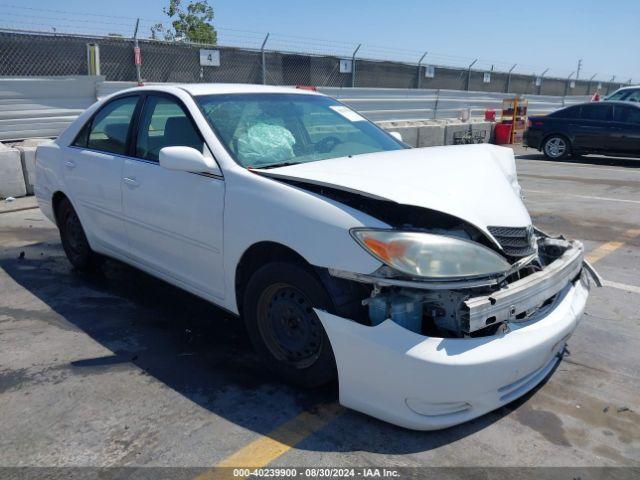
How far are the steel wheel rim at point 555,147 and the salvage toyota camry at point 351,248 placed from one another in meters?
11.3

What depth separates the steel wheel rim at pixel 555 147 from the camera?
14.1m

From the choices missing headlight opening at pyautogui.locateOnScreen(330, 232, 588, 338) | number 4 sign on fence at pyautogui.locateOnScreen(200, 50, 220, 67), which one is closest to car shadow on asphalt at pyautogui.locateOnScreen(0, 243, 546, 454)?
missing headlight opening at pyautogui.locateOnScreen(330, 232, 588, 338)

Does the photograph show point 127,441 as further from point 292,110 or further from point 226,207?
point 292,110

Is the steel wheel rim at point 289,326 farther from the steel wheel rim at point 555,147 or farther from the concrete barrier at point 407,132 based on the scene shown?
the steel wheel rim at point 555,147

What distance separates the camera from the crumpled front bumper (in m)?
2.44

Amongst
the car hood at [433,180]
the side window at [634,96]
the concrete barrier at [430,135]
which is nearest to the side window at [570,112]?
the concrete barrier at [430,135]

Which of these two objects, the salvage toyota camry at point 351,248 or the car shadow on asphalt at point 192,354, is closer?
the salvage toyota camry at point 351,248

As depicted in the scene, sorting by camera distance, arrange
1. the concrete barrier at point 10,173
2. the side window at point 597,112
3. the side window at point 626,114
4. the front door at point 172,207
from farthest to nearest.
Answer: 1. the side window at point 597,112
2. the side window at point 626,114
3. the concrete barrier at point 10,173
4. the front door at point 172,207

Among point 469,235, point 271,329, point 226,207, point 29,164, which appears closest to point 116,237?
point 226,207

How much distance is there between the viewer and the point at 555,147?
46.6 ft

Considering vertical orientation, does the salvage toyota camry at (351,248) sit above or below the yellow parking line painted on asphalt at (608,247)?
above

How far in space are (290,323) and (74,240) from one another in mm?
2961

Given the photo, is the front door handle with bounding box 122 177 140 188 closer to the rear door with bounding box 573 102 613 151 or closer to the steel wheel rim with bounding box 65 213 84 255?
the steel wheel rim with bounding box 65 213 84 255

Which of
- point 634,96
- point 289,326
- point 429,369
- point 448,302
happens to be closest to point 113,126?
point 289,326
